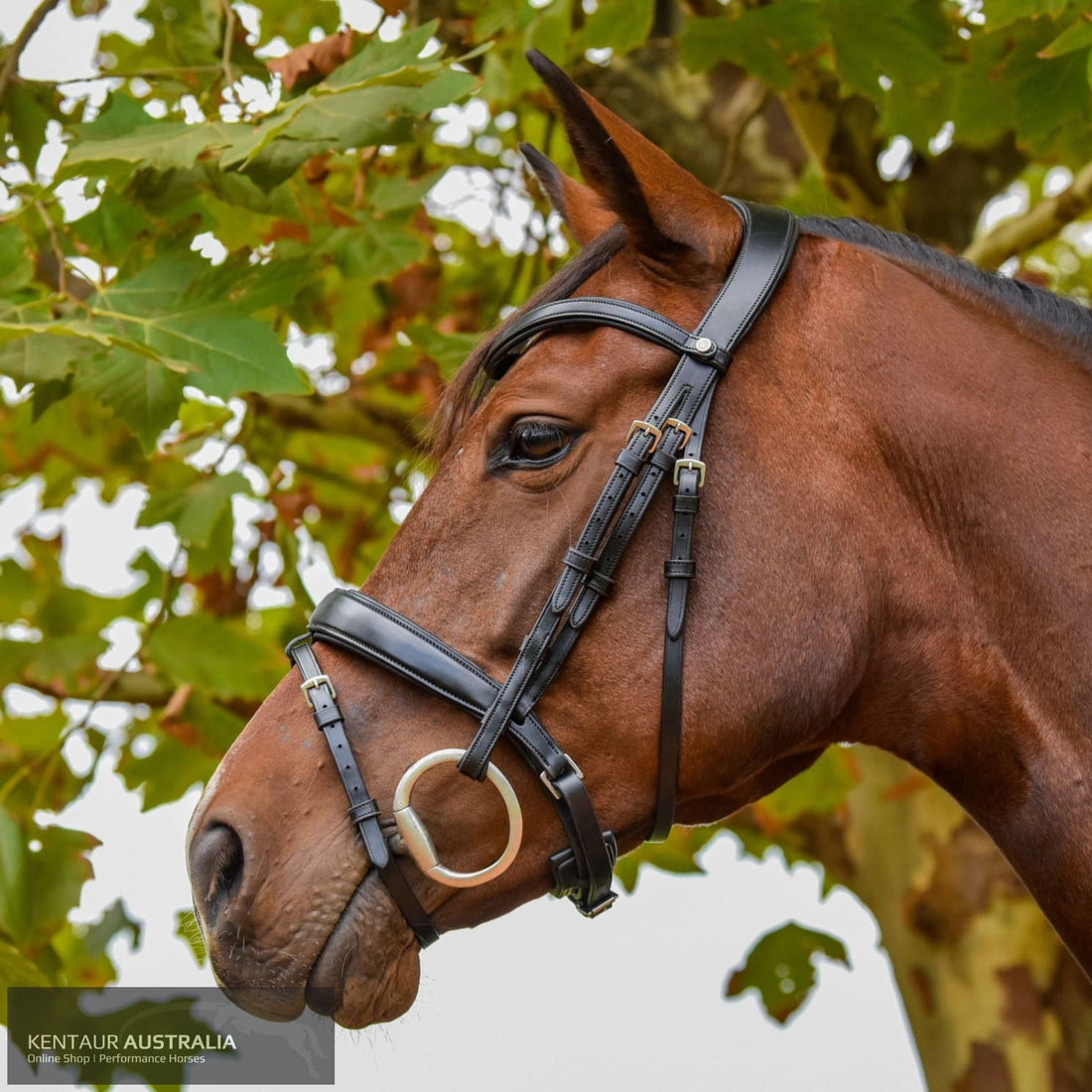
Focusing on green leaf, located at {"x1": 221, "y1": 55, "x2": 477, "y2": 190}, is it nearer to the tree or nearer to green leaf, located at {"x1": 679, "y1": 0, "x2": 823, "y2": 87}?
the tree

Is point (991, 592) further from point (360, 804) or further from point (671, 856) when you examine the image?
point (671, 856)

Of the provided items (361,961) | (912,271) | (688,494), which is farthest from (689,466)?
(361,961)

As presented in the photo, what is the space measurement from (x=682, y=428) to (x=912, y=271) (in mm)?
616

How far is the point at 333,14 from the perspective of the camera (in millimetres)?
3307

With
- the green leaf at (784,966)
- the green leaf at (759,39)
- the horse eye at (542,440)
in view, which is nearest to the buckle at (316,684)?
the horse eye at (542,440)

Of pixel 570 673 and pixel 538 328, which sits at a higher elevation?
pixel 538 328

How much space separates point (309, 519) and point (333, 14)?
2.23m

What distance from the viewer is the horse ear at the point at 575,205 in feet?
7.84

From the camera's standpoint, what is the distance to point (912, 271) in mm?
2242

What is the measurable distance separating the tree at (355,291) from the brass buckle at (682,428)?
775mm

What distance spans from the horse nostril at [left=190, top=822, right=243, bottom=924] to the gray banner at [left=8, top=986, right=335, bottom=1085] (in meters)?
0.51

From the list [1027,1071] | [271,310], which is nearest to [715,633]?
[271,310]

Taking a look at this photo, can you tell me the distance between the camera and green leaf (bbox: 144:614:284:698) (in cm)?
312

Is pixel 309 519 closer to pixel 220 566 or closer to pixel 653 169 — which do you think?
pixel 220 566
